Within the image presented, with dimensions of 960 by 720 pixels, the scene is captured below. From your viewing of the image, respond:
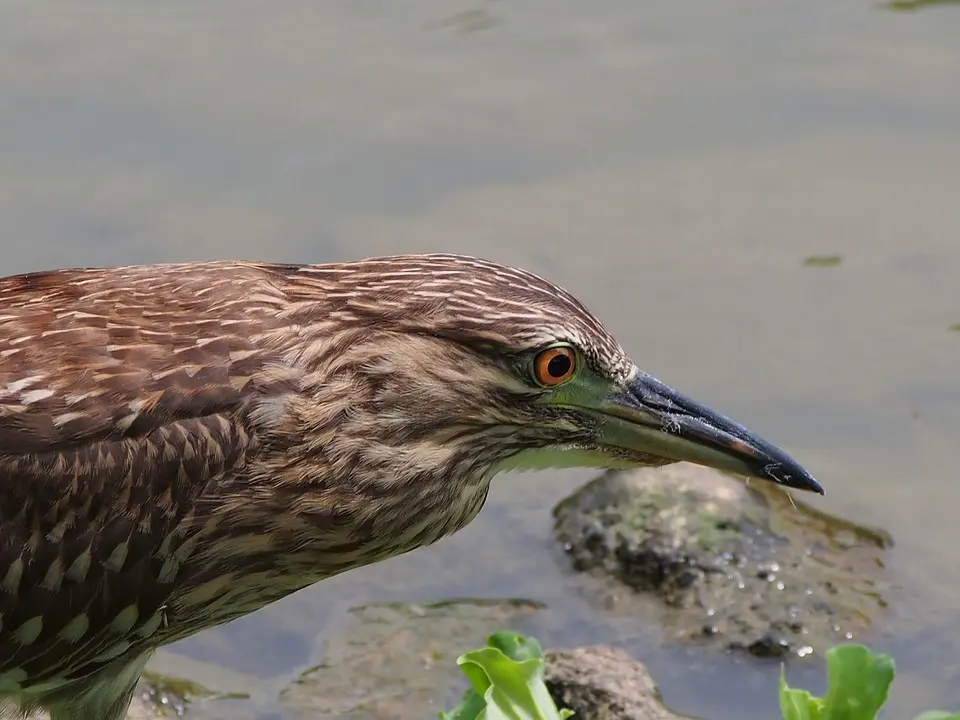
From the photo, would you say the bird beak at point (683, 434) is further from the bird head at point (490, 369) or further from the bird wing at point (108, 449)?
the bird wing at point (108, 449)

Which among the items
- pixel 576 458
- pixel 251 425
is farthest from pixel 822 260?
pixel 251 425

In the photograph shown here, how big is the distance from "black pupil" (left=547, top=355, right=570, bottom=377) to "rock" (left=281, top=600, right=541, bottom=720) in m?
1.64

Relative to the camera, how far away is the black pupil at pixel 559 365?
5.05 meters

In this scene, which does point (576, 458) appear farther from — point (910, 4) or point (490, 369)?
point (910, 4)

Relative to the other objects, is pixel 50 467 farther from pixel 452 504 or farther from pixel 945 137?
pixel 945 137

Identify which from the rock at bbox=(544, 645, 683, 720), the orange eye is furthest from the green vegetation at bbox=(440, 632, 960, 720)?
the orange eye

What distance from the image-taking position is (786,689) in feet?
16.9

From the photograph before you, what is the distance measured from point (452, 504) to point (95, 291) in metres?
1.24

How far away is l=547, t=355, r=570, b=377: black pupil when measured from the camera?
16.6ft

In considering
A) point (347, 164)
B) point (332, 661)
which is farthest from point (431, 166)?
point (332, 661)

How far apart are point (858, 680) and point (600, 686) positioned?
0.83 metres

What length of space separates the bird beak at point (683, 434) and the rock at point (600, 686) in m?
0.74

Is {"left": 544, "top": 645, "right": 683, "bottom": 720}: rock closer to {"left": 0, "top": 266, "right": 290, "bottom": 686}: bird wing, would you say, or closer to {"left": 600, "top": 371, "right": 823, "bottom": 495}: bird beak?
{"left": 600, "top": 371, "right": 823, "bottom": 495}: bird beak

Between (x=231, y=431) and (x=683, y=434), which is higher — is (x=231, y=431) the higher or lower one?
the higher one
